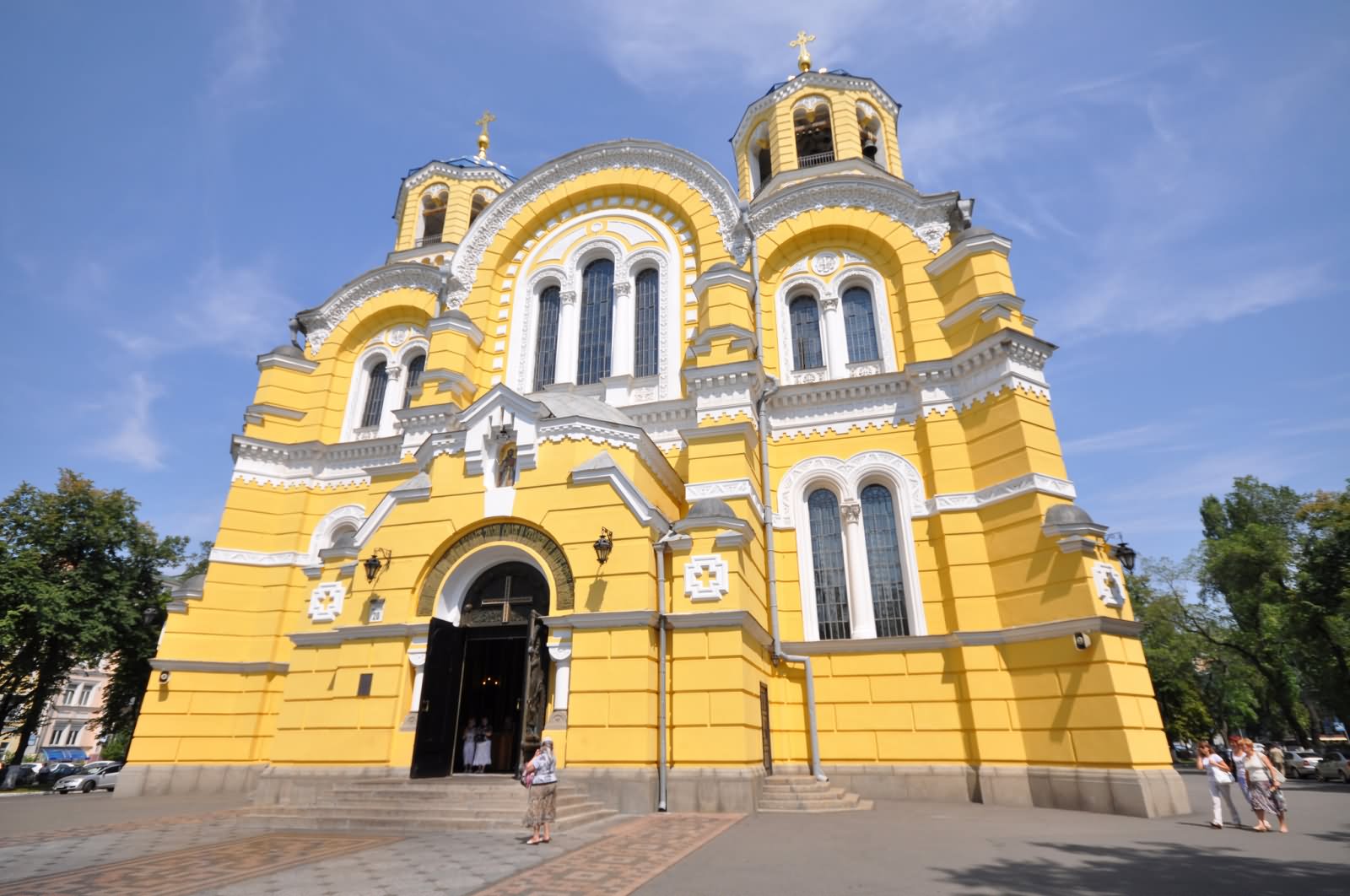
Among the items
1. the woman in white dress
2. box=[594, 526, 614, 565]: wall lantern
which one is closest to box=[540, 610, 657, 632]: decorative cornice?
box=[594, 526, 614, 565]: wall lantern

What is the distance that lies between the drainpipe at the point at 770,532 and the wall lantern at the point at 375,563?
8.29 meters

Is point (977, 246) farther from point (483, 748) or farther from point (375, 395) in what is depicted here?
point (375, 395)

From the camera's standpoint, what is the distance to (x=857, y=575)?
16.1m

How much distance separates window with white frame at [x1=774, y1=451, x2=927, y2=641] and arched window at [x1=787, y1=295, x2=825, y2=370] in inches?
123

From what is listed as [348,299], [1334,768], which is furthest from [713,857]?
[1334,768]

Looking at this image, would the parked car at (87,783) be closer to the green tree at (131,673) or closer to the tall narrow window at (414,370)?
the green tree at (131,673)

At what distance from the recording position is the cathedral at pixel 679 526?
12797 mm

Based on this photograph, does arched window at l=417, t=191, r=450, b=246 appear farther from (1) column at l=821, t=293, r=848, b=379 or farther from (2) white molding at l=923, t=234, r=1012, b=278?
(2) white molding at l=923, t=234, r=1012, b=278

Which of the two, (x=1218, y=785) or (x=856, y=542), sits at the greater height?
(x=856, y=542)

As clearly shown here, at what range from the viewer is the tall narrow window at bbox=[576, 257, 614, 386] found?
19.7 m

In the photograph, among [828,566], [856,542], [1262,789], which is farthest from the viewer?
[828,566]

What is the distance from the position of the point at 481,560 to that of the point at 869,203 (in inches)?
563

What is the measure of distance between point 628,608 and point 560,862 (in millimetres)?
5012

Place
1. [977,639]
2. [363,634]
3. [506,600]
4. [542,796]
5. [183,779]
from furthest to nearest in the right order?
1. [183,779]
2. [977,639]
3. [506,600]
4. [363,634]
5. [542,796]
